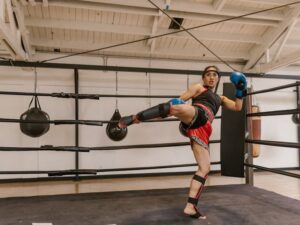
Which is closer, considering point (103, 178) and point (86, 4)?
point (86, 4)

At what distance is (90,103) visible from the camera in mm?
5004

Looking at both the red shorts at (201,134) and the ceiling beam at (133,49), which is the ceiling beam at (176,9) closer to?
the ceiling beam at (133,49)

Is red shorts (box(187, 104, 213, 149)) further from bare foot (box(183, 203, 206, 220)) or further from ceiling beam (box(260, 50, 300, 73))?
ceiling beam (box(260, 50, 300, 73))

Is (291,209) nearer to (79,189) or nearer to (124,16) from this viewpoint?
(79,189)

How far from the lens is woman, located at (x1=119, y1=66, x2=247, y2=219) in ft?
6.44

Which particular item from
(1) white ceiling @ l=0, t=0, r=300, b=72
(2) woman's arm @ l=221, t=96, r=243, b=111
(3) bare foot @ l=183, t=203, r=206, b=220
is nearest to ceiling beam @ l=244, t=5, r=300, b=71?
(1) white ceiling @ l=0, t=0, r=300, b=72

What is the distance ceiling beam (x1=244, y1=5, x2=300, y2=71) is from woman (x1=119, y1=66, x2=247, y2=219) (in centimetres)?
262

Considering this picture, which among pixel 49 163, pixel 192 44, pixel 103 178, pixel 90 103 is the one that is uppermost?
pixel 192 44

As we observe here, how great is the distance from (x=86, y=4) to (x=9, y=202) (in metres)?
2.80

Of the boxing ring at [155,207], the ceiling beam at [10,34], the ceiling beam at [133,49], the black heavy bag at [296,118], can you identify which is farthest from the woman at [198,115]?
the black heavy bag at [296,118]

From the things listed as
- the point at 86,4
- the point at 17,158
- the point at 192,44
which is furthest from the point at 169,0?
the point at 17,158

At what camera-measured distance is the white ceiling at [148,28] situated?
3846 mm

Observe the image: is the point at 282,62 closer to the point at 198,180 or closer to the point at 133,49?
the point at 133,49

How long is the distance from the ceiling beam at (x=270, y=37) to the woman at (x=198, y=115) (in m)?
2.62
